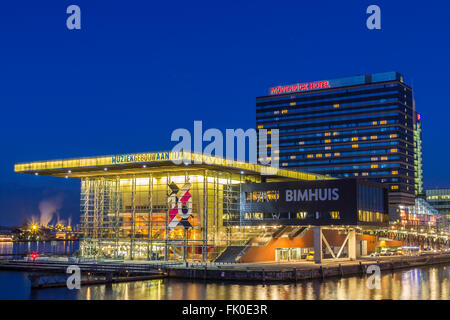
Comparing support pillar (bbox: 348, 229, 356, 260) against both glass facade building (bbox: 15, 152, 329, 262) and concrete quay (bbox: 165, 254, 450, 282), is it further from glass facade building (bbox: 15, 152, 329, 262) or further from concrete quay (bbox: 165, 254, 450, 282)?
glass facade building (bbox: 15, 152, 329, 262)

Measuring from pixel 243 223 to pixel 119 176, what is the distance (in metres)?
21.5

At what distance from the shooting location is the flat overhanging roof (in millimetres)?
82125

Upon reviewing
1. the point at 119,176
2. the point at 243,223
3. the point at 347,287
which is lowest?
the point at 347,287

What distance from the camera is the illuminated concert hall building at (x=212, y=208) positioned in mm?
85062

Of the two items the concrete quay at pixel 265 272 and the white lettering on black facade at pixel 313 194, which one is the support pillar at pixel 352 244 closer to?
the white lettering on black facade at pixel 313 194

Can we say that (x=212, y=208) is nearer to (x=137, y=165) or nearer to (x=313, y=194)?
(x=137, y=165)

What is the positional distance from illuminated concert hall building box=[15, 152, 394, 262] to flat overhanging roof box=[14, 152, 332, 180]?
0.46 ft

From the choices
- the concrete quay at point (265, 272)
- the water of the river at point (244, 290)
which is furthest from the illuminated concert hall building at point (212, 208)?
the water of the river at point (244, 290)

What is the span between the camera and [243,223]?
92.8 metres

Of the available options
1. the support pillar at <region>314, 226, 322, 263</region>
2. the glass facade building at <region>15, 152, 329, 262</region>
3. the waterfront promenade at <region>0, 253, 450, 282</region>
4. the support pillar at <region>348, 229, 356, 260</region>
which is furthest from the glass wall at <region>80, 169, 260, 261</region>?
the support pillar at <region>348, 229, 356, 260</region>

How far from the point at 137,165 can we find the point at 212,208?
42.5 feet

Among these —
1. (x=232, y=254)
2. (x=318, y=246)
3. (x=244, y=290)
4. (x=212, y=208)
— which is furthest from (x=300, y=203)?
(x=244, y=290)
